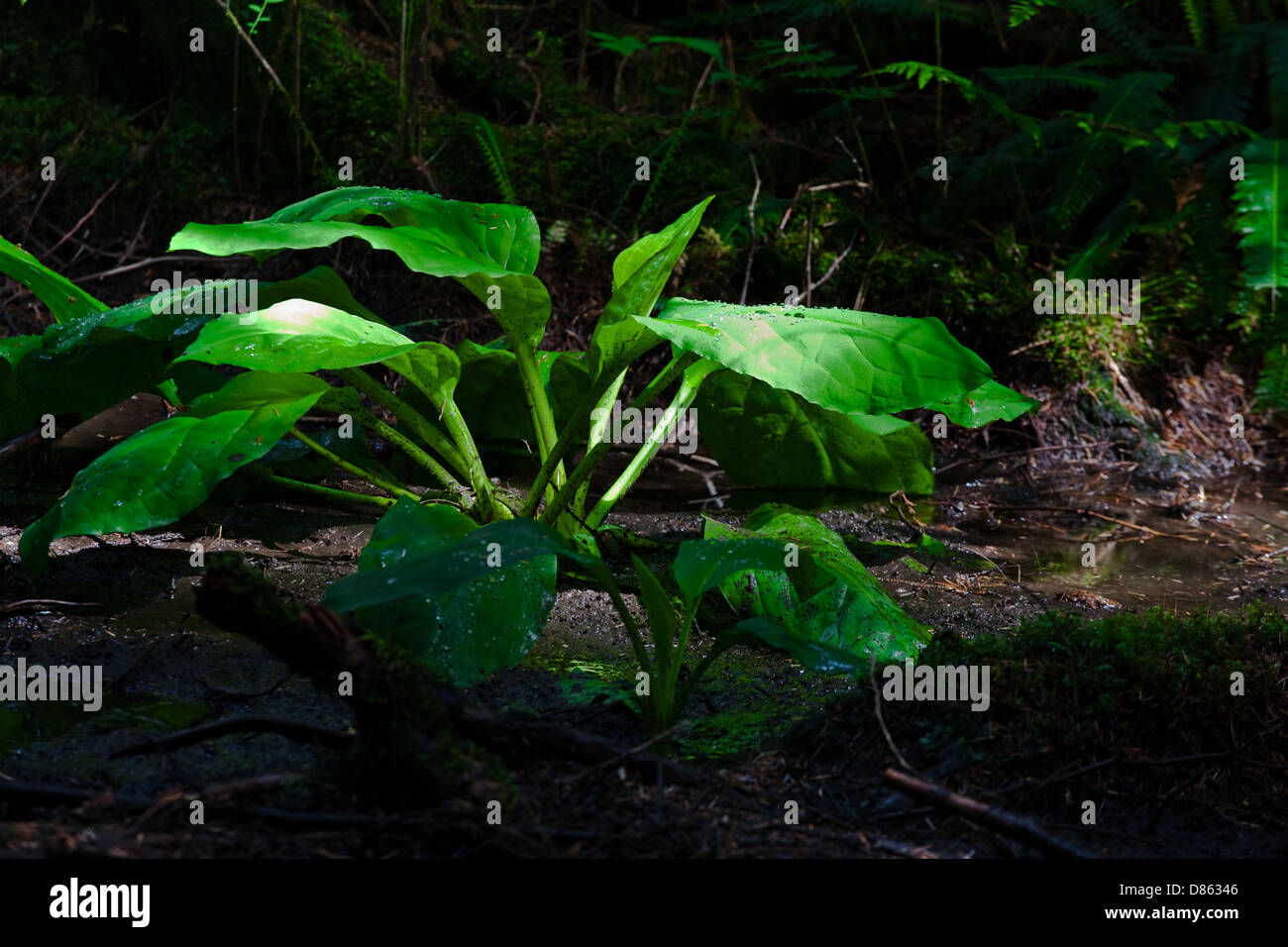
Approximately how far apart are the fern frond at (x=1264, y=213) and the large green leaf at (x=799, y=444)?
80.0 inches

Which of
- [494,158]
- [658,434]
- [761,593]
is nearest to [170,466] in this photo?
[658,434]

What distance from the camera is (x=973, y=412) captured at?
309cm

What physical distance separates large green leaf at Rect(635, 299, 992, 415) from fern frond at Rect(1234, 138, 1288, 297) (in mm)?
3004

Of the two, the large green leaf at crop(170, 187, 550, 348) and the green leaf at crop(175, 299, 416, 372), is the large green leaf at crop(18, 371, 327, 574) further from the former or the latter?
the large green leaf at crop(170, 187, 550, 348)

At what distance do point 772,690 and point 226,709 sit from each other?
3.97ft

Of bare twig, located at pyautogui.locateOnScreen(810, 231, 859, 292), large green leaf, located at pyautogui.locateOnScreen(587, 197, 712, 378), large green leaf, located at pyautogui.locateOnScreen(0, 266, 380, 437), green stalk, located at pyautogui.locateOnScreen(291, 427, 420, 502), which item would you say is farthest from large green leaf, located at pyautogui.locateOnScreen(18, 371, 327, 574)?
bare twig, located at pyautogui.locateOnScreen(810, 231, 859, 292)

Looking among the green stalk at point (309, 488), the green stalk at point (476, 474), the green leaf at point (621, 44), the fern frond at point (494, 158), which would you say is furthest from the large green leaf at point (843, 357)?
the green leaf at point (621, 44)

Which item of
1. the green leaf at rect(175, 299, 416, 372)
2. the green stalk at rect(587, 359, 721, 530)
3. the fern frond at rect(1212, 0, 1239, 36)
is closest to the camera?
the green leaf at rect(175, 299, 416, 372)

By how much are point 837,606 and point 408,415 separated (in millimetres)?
1437

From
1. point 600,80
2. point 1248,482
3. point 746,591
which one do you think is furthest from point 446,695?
point 600,80

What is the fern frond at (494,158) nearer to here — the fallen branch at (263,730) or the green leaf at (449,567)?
the green leaf at (449,567)

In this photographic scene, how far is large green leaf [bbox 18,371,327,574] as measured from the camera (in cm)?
237

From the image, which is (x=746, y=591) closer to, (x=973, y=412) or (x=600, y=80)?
(x=973, y=412)

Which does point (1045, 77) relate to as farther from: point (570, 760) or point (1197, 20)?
point (570, 760)
